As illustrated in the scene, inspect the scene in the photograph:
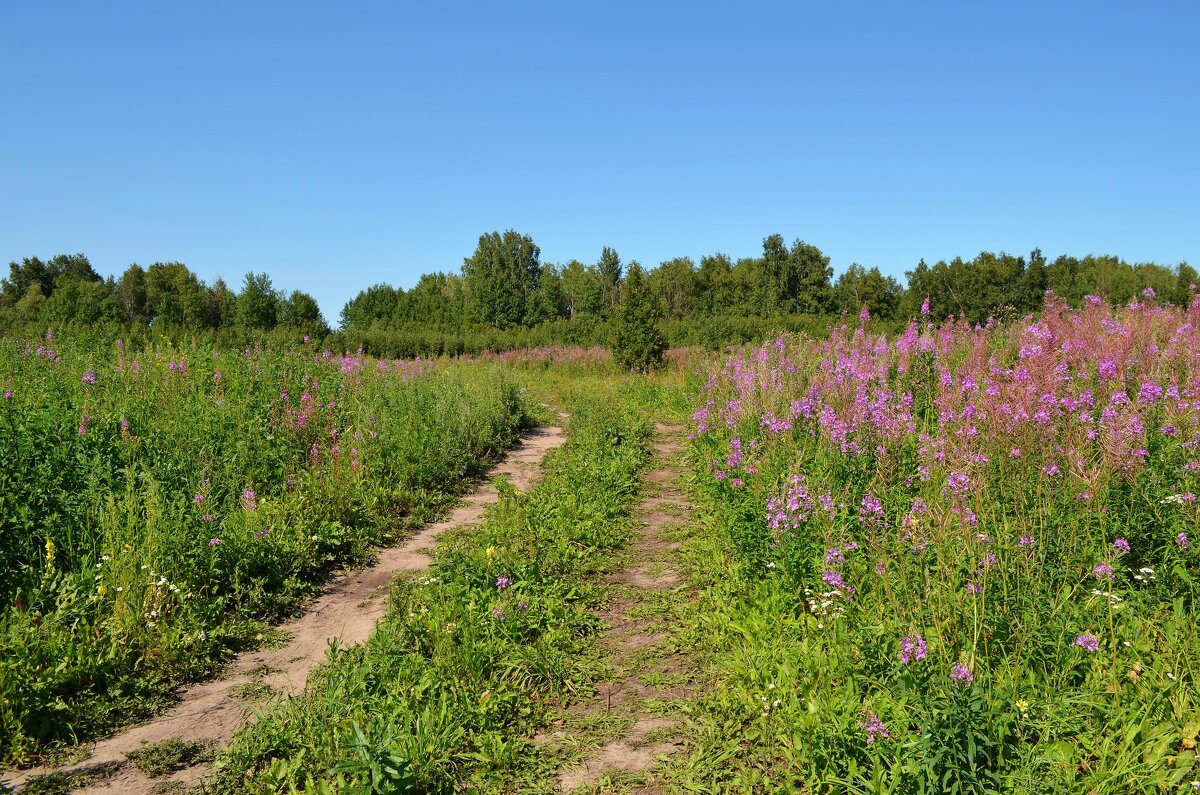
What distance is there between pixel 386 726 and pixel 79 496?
3745 mm

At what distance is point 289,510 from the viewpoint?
6.19m

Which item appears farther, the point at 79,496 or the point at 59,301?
the point at 59,301

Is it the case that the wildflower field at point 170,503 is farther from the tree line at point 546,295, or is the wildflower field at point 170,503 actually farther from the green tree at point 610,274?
the green tree at point 610,274

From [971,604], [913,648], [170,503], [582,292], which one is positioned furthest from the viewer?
[582,292]

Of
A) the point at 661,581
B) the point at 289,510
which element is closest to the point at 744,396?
the point at 661,581

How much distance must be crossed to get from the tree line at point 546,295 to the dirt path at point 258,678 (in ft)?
44.8

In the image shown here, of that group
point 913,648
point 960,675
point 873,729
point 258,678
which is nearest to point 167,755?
point 258,678

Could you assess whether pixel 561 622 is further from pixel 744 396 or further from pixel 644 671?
pixel 744 396

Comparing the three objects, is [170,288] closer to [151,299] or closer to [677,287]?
[151,299]

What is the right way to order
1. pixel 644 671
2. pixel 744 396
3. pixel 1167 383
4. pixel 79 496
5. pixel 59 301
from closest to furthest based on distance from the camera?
1. pixel 644 671
2. pixel 79 496
3. pixel 1167 383
4. pixel 744 396
5. pixel 59 301

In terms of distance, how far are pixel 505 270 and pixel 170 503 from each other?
52.9 metres

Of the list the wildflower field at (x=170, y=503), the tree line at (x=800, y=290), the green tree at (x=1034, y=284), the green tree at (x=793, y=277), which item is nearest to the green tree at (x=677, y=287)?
the tree line at (x=800, y=290)

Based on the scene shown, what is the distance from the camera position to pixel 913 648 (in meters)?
2.90

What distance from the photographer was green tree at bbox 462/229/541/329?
43.8 m
